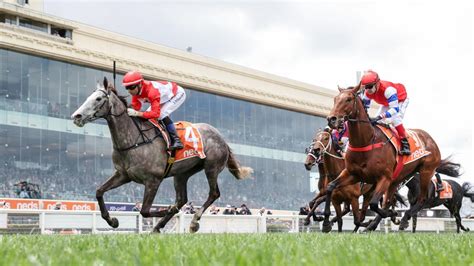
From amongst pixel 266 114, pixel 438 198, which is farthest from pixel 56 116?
pixel 438 198

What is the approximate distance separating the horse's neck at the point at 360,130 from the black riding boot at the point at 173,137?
250 centimetres

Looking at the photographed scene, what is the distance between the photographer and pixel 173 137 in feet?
32.7

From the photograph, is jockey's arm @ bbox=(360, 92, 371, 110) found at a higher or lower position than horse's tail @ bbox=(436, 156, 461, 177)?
higher

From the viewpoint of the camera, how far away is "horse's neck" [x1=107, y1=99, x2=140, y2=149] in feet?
31.1

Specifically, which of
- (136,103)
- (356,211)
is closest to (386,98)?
(356,211)

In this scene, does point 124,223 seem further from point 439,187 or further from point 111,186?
point 439,187

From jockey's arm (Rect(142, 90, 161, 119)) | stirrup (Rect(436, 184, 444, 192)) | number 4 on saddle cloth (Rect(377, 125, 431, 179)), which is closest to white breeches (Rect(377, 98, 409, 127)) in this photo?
number 4 on saddle cloth (Rect(377, 125, 431, 179))

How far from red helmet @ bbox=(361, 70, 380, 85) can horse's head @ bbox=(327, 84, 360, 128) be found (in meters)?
0.45

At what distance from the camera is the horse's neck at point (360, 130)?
9734 millimetres

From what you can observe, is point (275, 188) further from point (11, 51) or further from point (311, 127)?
point (11, 51)

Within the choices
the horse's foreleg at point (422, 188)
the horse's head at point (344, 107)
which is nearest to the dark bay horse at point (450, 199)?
the horse's foreleg at point (422, 188)

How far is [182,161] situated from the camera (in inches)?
401

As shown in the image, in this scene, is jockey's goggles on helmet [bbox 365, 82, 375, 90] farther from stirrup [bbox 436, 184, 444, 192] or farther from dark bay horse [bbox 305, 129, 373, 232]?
stirrup [bbox 436, 184, 444, 192]

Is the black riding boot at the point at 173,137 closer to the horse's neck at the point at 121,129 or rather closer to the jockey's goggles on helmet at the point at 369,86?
the horse's neck at the point at 121,129
